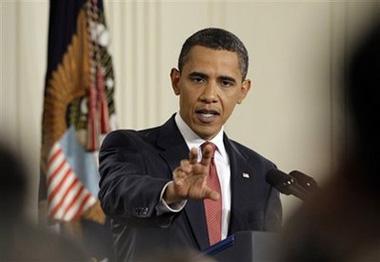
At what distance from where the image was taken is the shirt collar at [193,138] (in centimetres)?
239

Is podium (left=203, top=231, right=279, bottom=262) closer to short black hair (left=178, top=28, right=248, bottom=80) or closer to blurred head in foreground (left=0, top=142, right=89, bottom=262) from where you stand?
blurred head in foreground (left=0, top=142, right=89, bottom=262)

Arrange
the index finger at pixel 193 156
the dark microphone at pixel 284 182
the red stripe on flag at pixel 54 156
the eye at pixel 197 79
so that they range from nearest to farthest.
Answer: the index finger at pixel 193 156 < the dark microphone at pixel 284 182 < the eye at pixel 197 79 < the red stripe on flag at pixel 54 156

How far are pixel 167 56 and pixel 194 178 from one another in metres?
3.12

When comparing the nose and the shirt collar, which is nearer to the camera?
the nose

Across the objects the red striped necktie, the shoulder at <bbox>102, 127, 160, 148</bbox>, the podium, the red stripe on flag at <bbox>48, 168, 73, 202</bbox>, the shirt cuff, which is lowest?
the red stripe on flag at <bbox>48, 168, 73, 202</bbox>

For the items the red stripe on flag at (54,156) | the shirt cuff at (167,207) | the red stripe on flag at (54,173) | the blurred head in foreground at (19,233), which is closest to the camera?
the blurred head in foreground at (19,233)

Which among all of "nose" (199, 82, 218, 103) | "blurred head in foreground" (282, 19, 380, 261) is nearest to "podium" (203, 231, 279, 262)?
"blurred head in foreground" (282, 19, 380, 261)

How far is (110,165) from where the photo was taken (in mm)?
2188

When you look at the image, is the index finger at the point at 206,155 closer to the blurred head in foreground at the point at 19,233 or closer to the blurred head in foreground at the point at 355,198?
the blurred head in foreground at the point at 19,233

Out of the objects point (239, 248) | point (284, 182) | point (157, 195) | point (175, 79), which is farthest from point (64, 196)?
point (239, 248)

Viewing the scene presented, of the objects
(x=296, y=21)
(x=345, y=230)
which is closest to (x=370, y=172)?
(x=345, y=230)

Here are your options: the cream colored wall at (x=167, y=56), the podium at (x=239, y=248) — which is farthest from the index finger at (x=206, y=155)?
the cream colored wall at (x=167, y=56)

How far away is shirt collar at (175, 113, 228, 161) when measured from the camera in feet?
7.86

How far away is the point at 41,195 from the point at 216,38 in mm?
1762
